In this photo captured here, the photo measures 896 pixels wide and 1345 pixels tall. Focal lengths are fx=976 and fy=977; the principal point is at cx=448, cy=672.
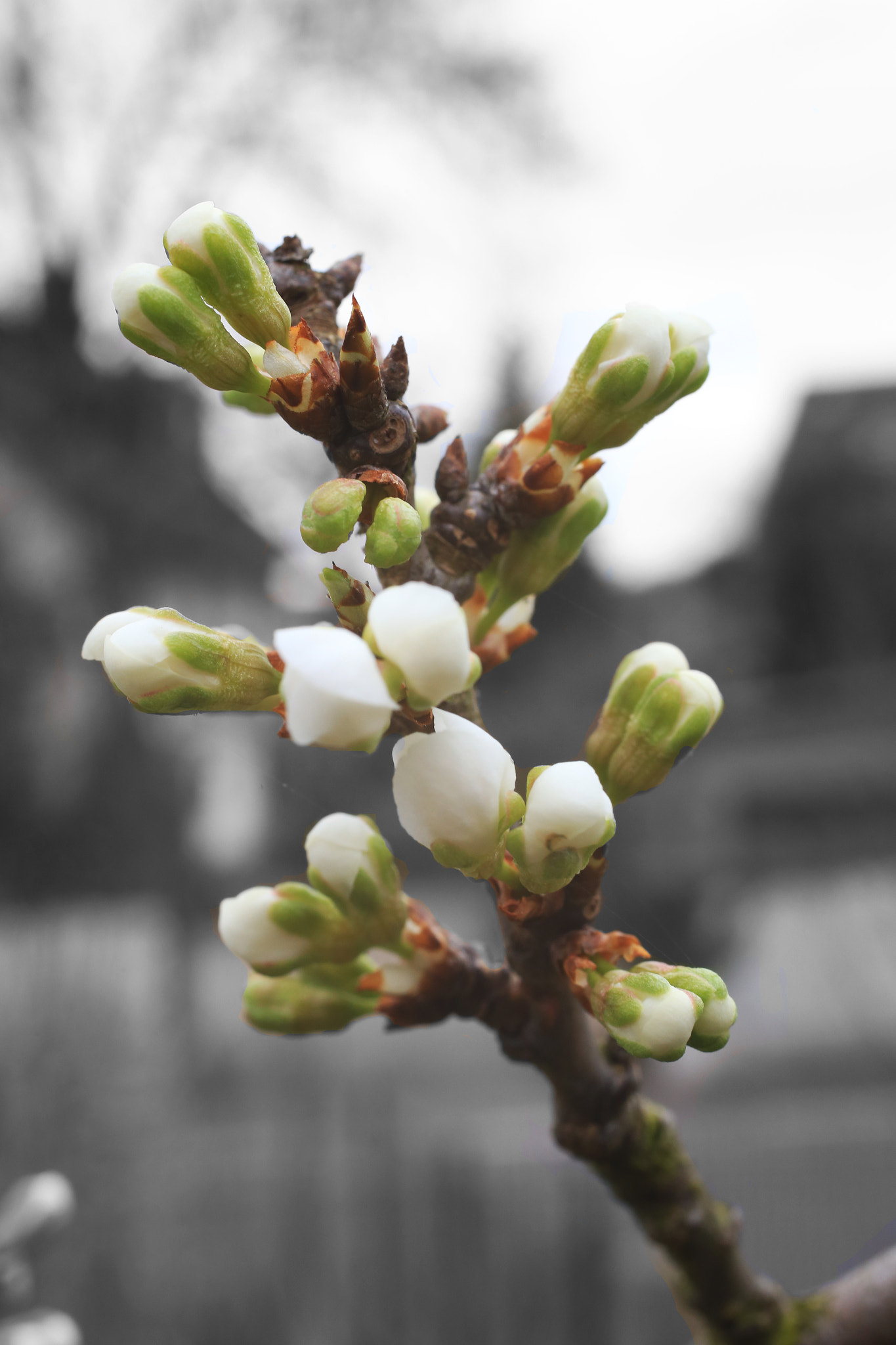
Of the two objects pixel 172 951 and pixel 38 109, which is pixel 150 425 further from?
pixel 172 951

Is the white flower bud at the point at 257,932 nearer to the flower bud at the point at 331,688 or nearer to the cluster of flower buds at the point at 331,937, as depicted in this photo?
the cluster of flower buds at the point at 331,937

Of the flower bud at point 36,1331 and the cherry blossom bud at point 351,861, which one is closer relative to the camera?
the cherry blossom bud at point 351,861

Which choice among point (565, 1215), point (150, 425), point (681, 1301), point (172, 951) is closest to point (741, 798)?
point (565, 1215)

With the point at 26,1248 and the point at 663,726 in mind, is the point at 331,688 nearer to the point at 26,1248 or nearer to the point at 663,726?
the point at 663,726

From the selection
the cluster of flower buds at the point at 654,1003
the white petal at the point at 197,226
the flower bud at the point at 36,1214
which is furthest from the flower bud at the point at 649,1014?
the flower bud at the point at 36,1214

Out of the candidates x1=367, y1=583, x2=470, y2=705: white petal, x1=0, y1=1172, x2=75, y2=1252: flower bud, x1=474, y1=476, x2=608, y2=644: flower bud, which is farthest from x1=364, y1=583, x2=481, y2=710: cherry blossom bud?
x1=0, y1=1172, x2=75, y2=1252: flower bud

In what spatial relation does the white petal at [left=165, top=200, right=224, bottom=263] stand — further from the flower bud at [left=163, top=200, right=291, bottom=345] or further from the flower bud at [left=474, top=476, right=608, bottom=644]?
the flower bud at [left=474, top=476, right=608, bottom=644]

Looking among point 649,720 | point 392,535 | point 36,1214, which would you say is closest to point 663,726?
point 649,720
